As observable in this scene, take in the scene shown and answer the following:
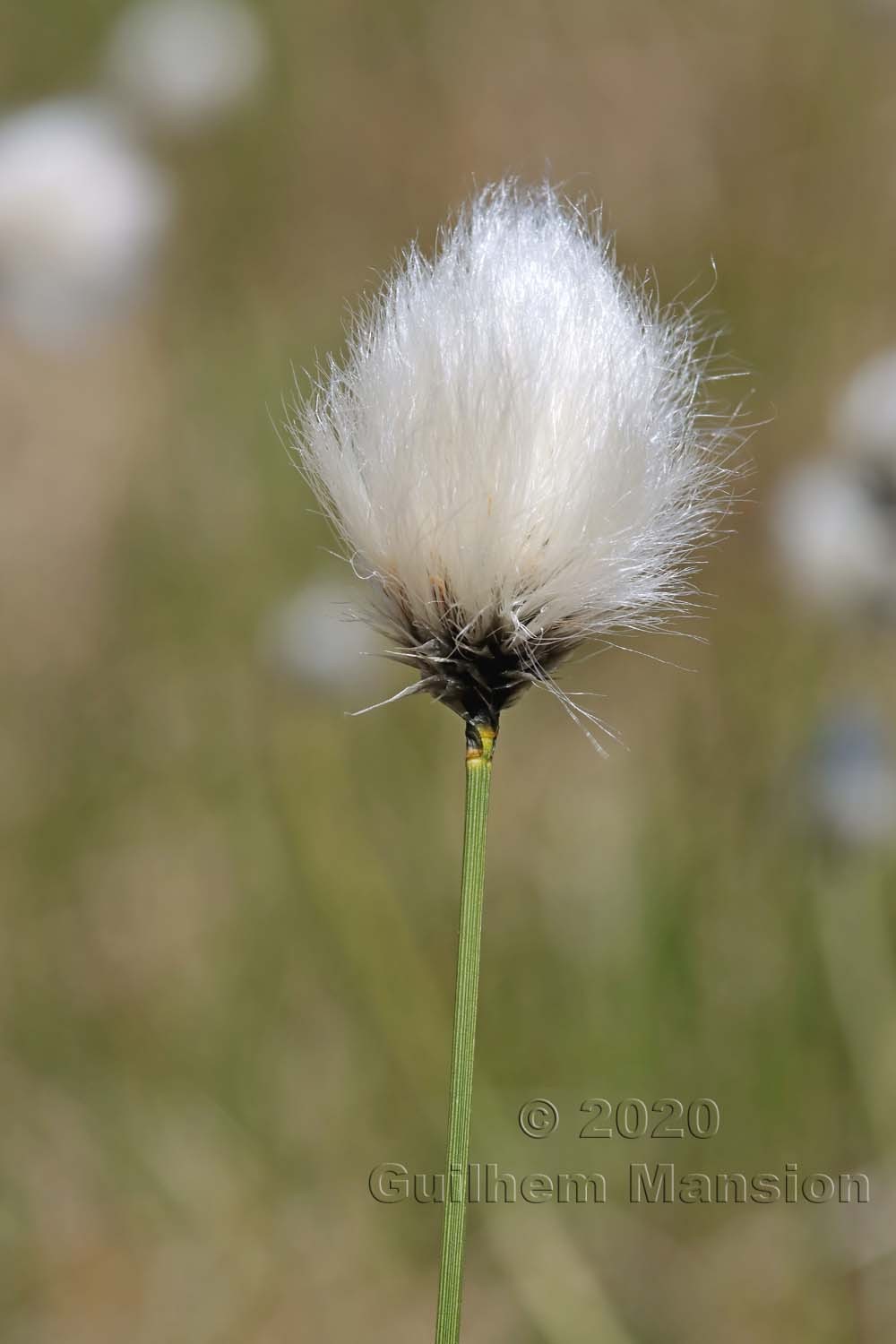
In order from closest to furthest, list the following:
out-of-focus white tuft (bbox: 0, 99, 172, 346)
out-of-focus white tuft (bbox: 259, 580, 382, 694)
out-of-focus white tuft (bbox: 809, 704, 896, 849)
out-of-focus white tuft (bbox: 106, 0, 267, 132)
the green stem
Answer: the green stem → out-of-focus white tuft (bbox: 809, 704, 896, 849) → out-of-focus white tuft (bbox: 259, 580, 382, 694) → out-of-focus white tuft (bbox: 0, 99, 172, 346) → out-of-focus white tuft (bbox: 106, 0, 267, 132)

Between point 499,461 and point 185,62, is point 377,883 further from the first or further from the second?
point 185,62

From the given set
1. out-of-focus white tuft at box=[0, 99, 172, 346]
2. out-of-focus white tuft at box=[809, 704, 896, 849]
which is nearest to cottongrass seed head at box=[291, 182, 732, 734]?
out-of-focus white tuft at box=[809, 704, 896, 849]

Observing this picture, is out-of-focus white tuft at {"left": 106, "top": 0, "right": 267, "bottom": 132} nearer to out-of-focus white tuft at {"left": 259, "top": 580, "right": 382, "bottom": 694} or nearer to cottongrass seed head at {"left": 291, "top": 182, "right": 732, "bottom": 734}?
out-of-focus white tuft at {"left": 259, "top": 580, "right": 382, "bottom": 694}

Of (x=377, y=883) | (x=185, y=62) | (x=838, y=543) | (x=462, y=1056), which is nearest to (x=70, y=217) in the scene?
(x=185, y=62)

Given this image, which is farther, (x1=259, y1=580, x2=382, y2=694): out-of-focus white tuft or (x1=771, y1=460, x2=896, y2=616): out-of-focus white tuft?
(x1=259, y1=580, x2=382, y2=694): out-of-focus white tuft

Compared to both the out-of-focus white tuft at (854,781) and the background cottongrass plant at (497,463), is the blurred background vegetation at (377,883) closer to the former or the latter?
the out-of-focus white tuft at (854,781)

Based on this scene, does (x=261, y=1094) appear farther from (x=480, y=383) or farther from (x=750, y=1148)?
(x=480, y=383)

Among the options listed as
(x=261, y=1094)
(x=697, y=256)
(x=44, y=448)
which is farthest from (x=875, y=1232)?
(x=44, y=448)
